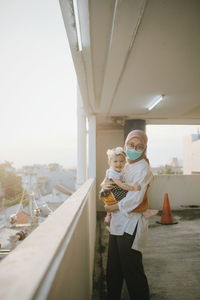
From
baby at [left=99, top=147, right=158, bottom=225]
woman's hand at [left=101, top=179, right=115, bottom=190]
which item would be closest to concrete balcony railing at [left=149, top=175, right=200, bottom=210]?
baby at [left=99, top=147, right=158, bottom=225]

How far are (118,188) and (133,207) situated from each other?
24 centimetres

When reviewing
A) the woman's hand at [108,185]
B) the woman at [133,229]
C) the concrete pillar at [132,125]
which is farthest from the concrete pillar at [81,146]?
the woman at [133,229]

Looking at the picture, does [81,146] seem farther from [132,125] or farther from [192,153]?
[192,153]

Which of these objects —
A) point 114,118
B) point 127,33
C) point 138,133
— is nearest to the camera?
point 138,133

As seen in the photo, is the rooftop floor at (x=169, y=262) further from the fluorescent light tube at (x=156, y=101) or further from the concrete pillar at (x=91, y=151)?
the fluorescent light tube at (x=156, y=101)

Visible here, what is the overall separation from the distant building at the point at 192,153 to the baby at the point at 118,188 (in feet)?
94.9

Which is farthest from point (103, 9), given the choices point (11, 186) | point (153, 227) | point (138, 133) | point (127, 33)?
point (11, 186)

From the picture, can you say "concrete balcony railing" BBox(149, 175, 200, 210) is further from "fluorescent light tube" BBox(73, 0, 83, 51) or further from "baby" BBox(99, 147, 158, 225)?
"baby" BBox(99, 147, 158, 225)

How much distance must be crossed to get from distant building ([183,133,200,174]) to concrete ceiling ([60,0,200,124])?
2604cm

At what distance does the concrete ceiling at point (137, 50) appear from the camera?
7.03 feet

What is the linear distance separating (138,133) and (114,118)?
5.15 metres

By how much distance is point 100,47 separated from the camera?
114 inches

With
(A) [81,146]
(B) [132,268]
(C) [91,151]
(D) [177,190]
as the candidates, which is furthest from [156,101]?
(B) [132,268]

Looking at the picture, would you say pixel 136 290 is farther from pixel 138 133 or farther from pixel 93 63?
pixel 93 63
